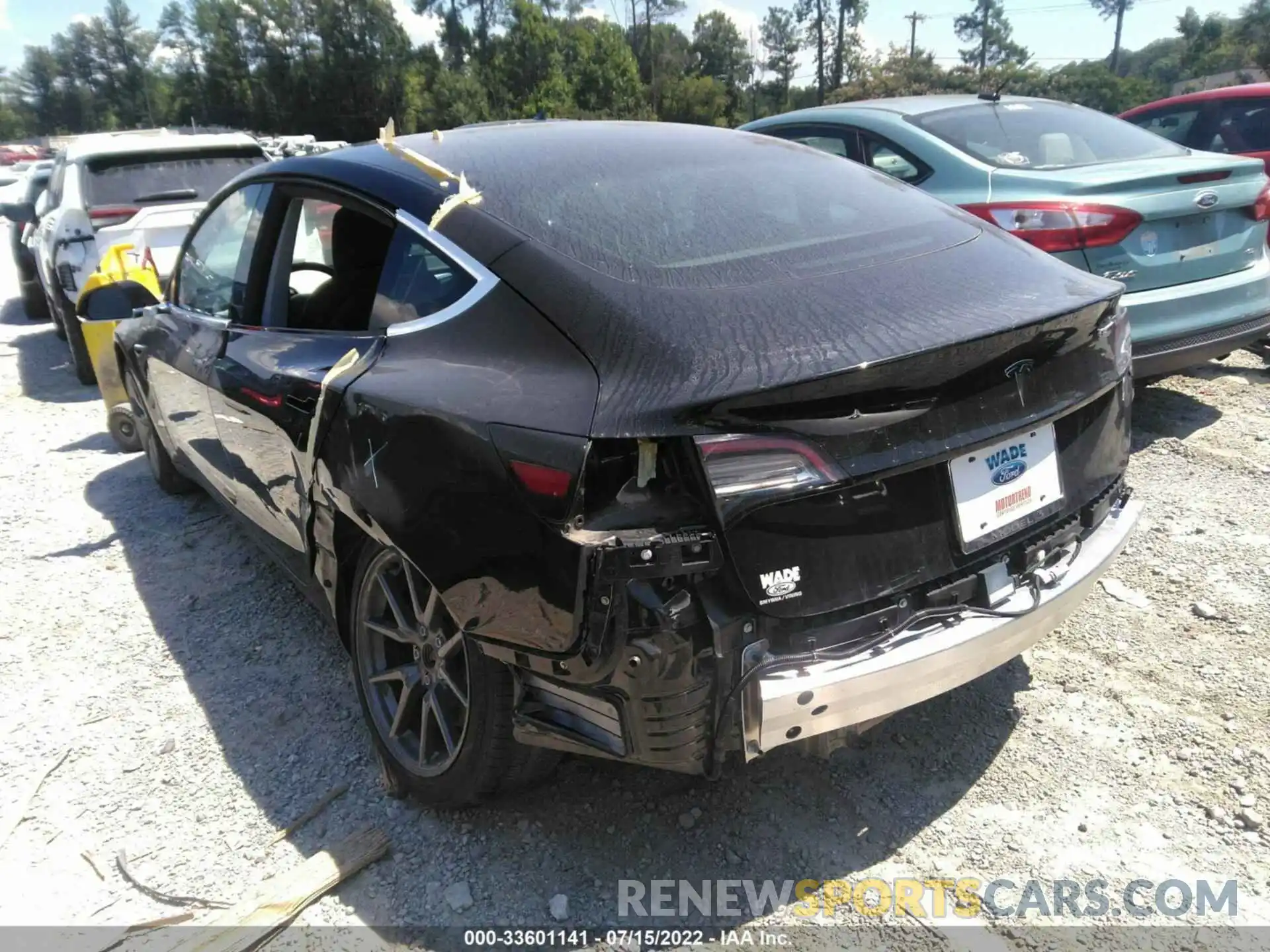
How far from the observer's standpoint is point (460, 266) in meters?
2.35

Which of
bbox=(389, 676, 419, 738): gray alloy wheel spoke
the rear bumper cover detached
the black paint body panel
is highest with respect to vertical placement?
the black paint body panel

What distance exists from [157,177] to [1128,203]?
7001 mm

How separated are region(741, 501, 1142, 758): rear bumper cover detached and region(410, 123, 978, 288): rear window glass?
875mm

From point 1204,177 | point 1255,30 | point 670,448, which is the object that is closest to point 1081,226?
point 1204,177

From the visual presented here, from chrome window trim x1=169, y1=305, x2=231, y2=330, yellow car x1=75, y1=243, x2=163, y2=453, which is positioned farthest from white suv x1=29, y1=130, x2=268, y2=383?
chrome window trim x1=169, y1=305, x2=231, y2=330

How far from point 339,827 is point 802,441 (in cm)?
166

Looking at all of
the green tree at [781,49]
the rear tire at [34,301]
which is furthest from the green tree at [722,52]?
the rear tire at [34,301]

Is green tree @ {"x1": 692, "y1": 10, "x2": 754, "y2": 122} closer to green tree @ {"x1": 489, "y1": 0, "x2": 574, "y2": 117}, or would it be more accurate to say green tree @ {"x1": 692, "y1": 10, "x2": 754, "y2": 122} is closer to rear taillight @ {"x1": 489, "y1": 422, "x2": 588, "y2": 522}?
green tree @ {"x1": 489, "y1": 0, "x2": 574, "y2": 117}

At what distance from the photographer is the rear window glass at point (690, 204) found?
7.56 feet

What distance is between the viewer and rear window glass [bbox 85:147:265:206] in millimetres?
7590

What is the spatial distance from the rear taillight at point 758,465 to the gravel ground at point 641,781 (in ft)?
2.96

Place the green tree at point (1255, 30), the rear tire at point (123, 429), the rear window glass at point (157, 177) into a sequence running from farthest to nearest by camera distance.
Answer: the green tree at point (1255, 30) → the rear window glass at point (157, 177) → the rear tire at point (123, 429)

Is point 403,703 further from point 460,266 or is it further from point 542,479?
point 460,266

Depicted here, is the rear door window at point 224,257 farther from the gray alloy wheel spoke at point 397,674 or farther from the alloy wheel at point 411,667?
the gray alloy wheel spoke at point 397,674
